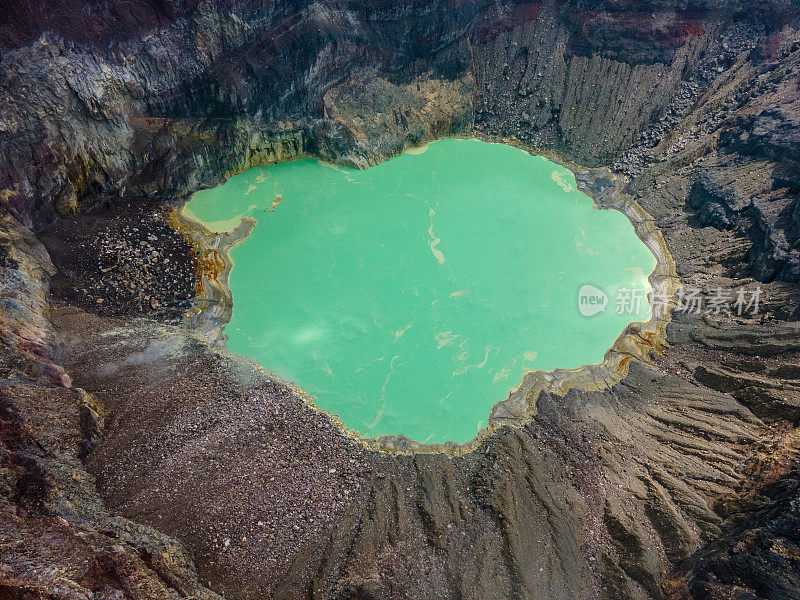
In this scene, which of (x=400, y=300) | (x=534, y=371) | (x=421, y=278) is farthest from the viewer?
(x=421, y=278)

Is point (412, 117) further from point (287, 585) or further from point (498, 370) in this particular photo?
point (287, 585)

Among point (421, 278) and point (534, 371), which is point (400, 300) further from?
point (534, 371)

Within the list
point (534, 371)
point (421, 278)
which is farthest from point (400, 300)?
point (534, 371)

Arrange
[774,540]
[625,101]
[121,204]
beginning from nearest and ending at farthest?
[774,540], [121,204], [625,101]

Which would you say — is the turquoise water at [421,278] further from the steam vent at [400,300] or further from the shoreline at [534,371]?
the shoreline at [534,371]

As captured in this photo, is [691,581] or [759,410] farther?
[759,410]

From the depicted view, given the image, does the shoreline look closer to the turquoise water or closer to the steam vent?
the steam vent

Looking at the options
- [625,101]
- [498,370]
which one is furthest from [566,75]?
[498,370]
